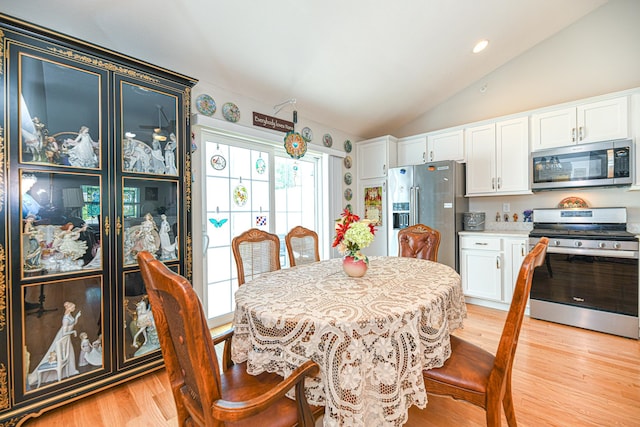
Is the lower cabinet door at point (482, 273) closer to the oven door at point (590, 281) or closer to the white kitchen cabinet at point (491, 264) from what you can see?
the white kitchen cabinet at point (491, 264)

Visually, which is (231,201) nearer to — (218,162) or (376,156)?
(218,162)

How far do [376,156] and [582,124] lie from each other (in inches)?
→ 91.2

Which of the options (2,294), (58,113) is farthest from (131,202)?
(2,294)

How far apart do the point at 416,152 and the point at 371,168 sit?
0.69 metres

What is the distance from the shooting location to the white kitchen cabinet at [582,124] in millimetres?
2754

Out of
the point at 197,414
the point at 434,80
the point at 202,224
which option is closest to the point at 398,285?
the point at 197,414

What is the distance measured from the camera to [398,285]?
1.49 m

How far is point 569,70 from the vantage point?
3.33m

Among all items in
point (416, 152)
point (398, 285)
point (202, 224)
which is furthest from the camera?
point (416, 152)

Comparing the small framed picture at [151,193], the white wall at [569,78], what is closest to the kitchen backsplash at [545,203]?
the white wall at [569,78]

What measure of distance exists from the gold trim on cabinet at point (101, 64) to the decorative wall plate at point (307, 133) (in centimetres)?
187

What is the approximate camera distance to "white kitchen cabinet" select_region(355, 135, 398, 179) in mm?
4195

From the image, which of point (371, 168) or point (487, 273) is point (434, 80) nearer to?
point (371, 168)

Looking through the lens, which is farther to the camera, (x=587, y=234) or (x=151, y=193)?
(x=587, y=234)
